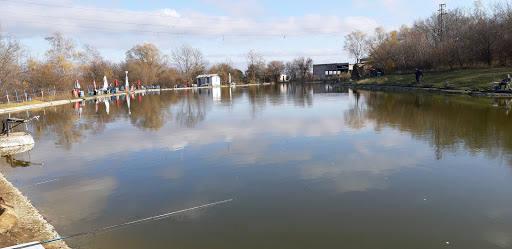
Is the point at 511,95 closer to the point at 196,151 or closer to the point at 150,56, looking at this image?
the point at 196,151

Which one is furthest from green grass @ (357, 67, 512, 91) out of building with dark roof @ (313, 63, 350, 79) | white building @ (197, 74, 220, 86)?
building with dark roof @ (313, 63, 350, 79)

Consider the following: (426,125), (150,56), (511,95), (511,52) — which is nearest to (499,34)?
(511,52)

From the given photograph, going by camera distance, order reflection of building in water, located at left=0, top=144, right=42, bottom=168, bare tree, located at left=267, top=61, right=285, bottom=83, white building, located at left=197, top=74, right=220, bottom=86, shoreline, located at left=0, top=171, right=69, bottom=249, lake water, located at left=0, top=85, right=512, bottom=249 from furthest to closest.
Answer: bare tree, located at left=267, top=61, right=285, bottom=83 → white building, located at left=197, top=74, right=220, bottom=86 → reflection of building in water, located at left=0, top=144, right=42, bottom=168 → lake water, located at left=0, top=85, right=512, bottom=249 → shoreline, located at left=0, top=171, right=69, bottom=249

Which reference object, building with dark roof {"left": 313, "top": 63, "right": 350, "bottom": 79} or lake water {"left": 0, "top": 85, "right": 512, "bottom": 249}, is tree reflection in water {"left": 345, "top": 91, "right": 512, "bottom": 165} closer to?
lake water {"left": 0, "top": 85, "right": 512, "bottom": 249}

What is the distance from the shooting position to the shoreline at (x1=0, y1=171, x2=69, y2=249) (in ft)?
15.3

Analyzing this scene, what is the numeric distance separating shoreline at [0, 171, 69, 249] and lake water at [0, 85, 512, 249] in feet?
0.81

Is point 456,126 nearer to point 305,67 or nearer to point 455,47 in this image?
point 455,47

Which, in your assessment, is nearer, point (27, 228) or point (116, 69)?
point (27, 228)

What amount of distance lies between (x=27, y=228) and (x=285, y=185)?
4675mm

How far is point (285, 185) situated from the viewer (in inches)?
284

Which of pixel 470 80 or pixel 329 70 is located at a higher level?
pixel 329 70

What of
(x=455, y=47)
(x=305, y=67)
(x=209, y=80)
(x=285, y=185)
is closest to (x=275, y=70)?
(x=305, y=67)

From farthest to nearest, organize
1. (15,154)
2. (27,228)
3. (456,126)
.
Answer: (456,126) < (15,154) < (27,228)

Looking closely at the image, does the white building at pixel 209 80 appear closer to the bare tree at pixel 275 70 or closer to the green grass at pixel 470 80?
the bare tree at pixel 275 70
